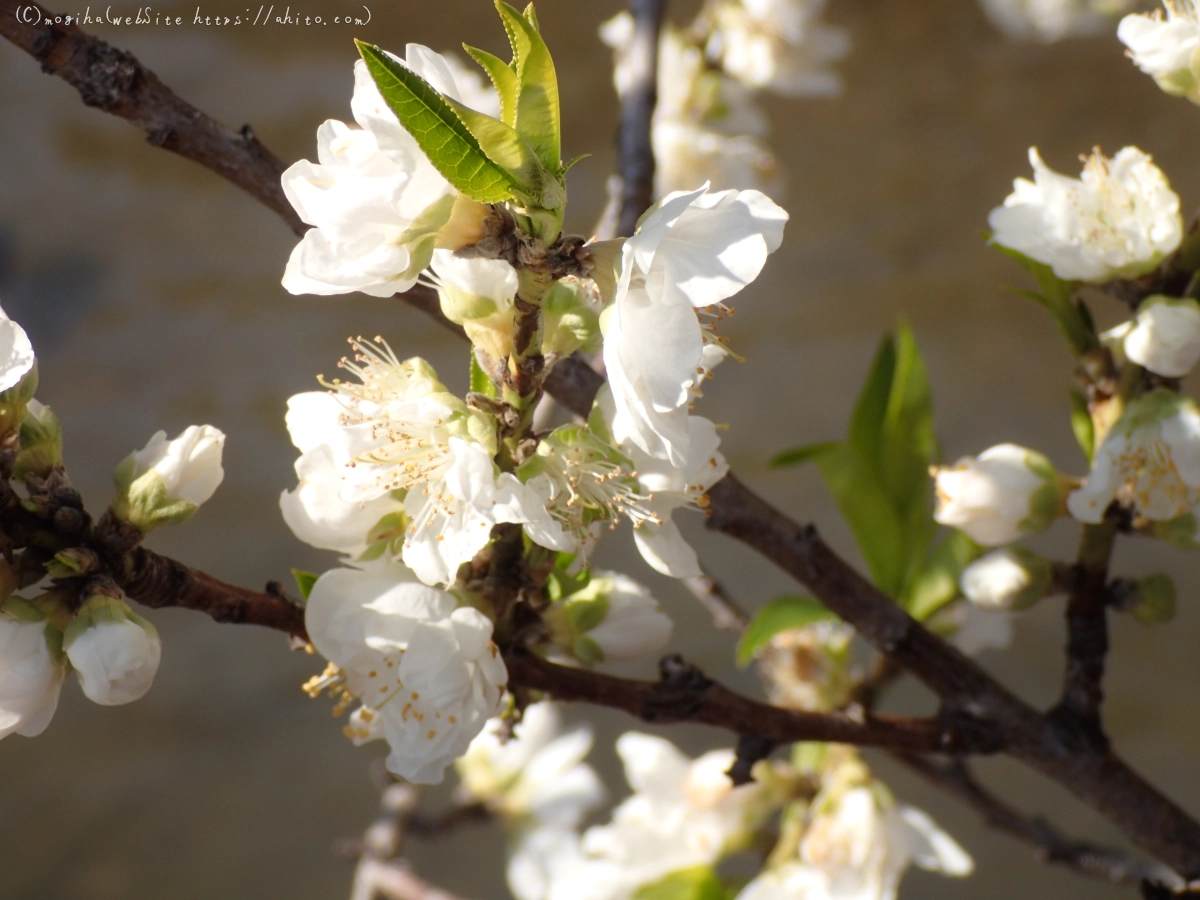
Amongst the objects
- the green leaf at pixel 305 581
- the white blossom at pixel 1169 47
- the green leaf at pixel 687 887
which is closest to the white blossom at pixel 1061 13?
the white blossom at pixel 1169 47

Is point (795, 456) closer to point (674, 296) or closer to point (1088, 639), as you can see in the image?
point (1088, 639)

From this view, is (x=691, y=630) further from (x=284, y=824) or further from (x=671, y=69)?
(x=671, y=69)

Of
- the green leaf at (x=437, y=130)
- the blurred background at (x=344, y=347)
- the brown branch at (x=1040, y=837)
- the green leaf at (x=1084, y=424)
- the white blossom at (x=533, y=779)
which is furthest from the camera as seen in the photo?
the blurred background at (x=344, y=347)

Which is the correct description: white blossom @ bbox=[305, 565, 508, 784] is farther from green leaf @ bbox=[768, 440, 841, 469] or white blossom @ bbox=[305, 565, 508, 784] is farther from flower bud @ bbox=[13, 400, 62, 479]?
green leaf @ bbox=[768, 440, 841, 469]

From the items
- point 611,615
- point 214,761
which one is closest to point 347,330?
point 214,761

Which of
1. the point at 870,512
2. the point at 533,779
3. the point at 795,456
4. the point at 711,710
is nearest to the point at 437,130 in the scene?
the point at 711,710

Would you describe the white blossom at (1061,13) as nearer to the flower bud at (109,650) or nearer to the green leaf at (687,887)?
the green leaf at (687,887)
